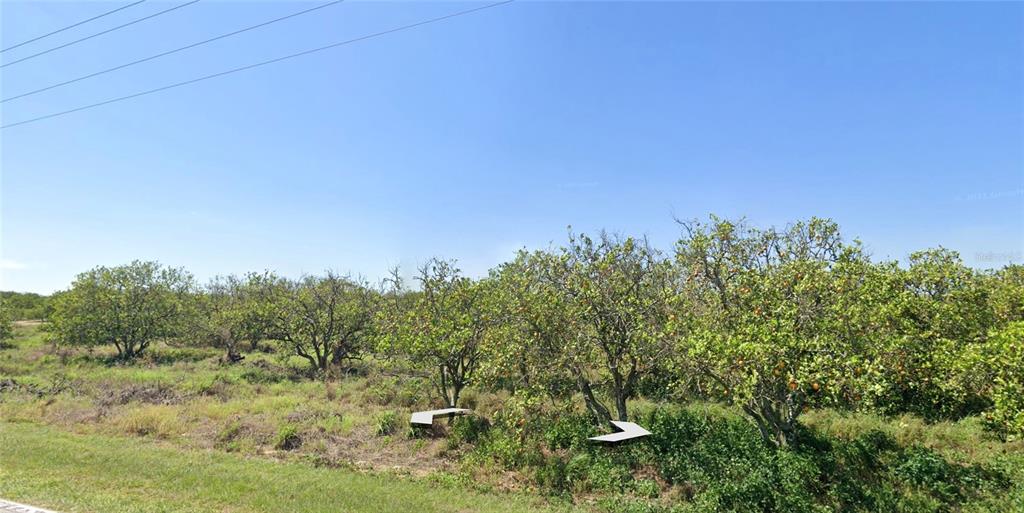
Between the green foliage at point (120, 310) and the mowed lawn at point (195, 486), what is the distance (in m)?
24.5

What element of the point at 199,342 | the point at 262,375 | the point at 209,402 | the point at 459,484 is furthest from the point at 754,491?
the point at 199,342

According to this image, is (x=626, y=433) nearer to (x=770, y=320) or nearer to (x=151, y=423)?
(x=770, y=320)

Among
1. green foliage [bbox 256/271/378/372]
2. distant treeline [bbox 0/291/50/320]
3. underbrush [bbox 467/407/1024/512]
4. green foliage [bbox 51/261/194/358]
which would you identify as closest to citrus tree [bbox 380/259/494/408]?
underbrush [bbox 467/407/1024/512]

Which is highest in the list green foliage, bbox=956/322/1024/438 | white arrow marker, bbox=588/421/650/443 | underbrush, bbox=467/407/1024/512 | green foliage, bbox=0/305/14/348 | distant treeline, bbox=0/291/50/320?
distant treeline, bbox=0/291/50/320

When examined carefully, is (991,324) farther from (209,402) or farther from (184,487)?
(209,402)

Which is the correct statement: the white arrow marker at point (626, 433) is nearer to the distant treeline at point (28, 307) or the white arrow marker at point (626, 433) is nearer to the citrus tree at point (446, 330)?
the citrus tree at point (446, 330)

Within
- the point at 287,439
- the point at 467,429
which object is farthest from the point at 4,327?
the point at 467,429

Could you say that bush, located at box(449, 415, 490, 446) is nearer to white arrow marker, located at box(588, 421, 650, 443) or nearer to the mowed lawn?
the mowed lawn

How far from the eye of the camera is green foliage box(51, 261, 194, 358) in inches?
1284

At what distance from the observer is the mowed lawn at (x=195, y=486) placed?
9000mm

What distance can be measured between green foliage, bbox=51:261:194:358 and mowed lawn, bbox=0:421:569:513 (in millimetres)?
24451

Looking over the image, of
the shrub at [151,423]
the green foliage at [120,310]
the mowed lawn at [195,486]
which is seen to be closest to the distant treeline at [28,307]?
the green foliage at [120,310]

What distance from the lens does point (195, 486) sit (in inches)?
401

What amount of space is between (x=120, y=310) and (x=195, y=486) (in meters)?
32.0
